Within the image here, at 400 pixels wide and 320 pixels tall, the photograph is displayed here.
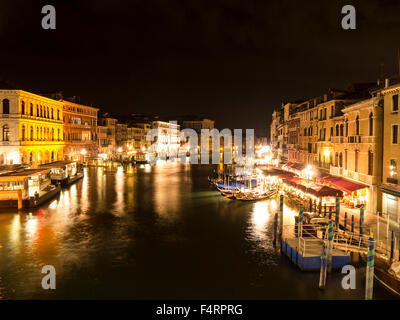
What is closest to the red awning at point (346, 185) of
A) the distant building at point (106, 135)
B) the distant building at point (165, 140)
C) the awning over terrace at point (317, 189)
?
the awning over terrace at point (317, 189)

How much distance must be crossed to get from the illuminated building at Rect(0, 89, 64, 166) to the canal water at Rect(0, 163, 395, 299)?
40.4 feet

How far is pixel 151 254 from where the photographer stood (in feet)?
60.5

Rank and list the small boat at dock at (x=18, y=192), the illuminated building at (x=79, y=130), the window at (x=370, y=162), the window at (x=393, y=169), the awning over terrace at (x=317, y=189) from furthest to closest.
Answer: the illuminated building at (x=79, y=130) < the small boat at dock at (x=18, y=192) < the awning over terrace at (x=317, y=189) < the window at (x=370, y=162) < the window at (x=393, y=169)

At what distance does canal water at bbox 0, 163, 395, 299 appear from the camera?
14250 millimetres

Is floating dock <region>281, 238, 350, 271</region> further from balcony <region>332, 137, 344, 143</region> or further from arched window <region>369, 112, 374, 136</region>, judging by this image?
balcony <region>332, 137, 344, 143</region>

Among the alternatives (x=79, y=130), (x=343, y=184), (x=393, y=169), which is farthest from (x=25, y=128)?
(x=393, y=169)

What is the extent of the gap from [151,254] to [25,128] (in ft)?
99.6

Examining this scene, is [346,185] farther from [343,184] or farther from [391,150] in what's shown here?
[391,150]

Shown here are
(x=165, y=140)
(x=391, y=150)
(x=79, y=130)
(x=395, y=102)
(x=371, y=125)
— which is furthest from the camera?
(x=165, y=140)

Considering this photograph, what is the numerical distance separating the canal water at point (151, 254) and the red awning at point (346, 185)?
4.42 metres

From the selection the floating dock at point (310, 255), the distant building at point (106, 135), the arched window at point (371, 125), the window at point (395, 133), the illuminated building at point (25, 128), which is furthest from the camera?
the distant building at point (106, 135)

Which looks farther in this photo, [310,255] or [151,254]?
[151,254]

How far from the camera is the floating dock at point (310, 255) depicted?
15.8m

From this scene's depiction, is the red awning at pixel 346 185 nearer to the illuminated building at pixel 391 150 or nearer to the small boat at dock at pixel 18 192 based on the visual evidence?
the illuminated building at pixel 391 150
